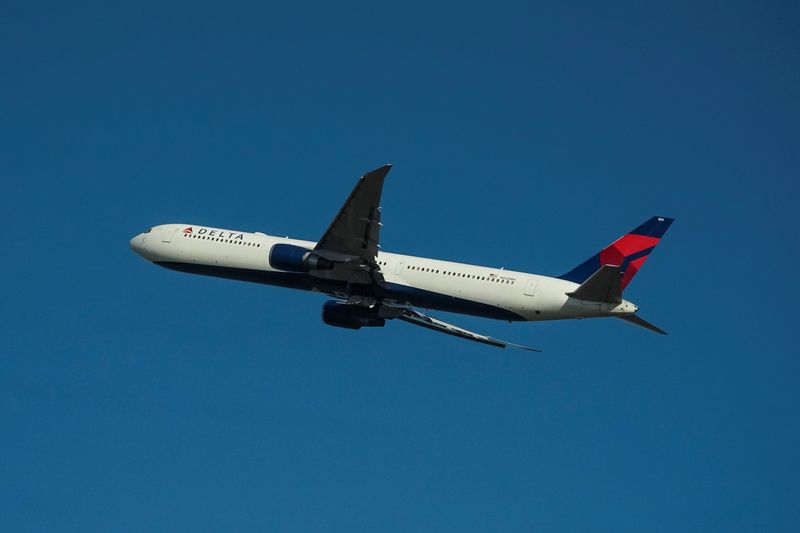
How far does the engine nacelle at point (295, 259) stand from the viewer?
53.2 metres

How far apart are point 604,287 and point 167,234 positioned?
2568 cm

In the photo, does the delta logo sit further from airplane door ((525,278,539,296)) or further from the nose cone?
airplane door ((525,278,539,296))

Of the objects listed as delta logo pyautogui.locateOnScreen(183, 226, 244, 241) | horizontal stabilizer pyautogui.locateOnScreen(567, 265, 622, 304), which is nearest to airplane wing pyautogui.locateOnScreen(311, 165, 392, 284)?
delta logo pyautogui.locateOnScreen(183, 226, 244, 241)

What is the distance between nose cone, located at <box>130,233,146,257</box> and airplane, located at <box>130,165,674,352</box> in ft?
7.18

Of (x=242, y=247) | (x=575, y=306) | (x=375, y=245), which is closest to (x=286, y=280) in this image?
(x=242, y=247)

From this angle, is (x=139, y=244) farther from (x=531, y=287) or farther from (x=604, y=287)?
(x=604, y=287)

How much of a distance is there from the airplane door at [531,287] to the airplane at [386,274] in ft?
0.18

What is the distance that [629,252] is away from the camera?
53844mm

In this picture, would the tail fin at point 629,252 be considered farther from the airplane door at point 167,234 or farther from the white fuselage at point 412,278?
the airplane door at point 167,234

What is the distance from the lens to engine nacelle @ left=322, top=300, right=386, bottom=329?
191 feet

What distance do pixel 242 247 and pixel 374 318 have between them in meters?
8.20

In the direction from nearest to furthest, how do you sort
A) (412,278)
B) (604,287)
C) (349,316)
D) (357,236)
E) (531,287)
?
(604,287)
(357,236)
(531,287)
(412,278)
(349,316)

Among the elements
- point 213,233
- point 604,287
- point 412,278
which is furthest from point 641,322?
point 213,233

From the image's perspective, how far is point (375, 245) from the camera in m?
51.6
